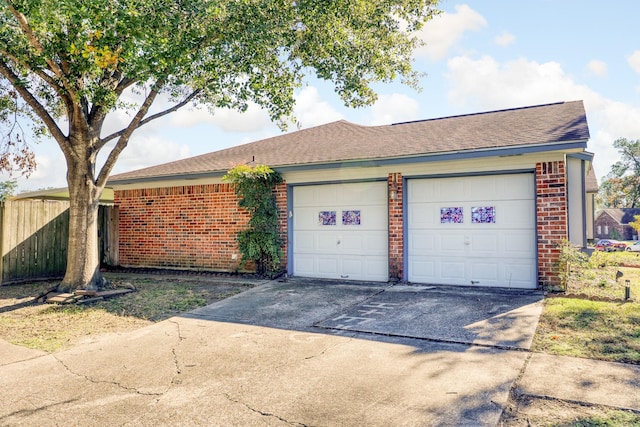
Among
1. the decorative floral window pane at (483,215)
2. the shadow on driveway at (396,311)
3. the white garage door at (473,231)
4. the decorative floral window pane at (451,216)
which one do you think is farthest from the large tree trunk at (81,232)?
the decorative floral window pane at (483,215)

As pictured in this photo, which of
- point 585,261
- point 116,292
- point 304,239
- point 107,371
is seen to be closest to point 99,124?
point 116,292

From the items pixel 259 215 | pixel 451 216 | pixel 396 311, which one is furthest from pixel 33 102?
pixel 451 216

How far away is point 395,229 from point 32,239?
8388mm

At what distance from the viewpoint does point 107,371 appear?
4.35 meters

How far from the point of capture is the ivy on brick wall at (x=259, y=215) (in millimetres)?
9711

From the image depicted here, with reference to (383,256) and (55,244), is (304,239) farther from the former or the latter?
(55,244)

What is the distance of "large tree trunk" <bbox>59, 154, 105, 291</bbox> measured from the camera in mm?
8242

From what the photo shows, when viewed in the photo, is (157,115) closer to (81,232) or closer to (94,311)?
(81,232)

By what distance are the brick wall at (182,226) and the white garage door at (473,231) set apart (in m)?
3.18

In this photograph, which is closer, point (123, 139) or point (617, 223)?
point (123, 139)

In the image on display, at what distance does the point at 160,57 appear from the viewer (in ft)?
22.4

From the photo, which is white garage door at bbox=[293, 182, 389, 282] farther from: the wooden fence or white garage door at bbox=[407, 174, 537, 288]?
the wooden fence

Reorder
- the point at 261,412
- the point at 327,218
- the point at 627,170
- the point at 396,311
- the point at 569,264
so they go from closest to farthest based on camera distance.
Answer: the point at 261,412 → the point at 396,311 → the point at 569,264 → the point at 327,218 → the point at 627,170

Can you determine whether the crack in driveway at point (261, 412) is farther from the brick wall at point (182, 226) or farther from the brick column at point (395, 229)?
the brick wall at point (182, 226)
